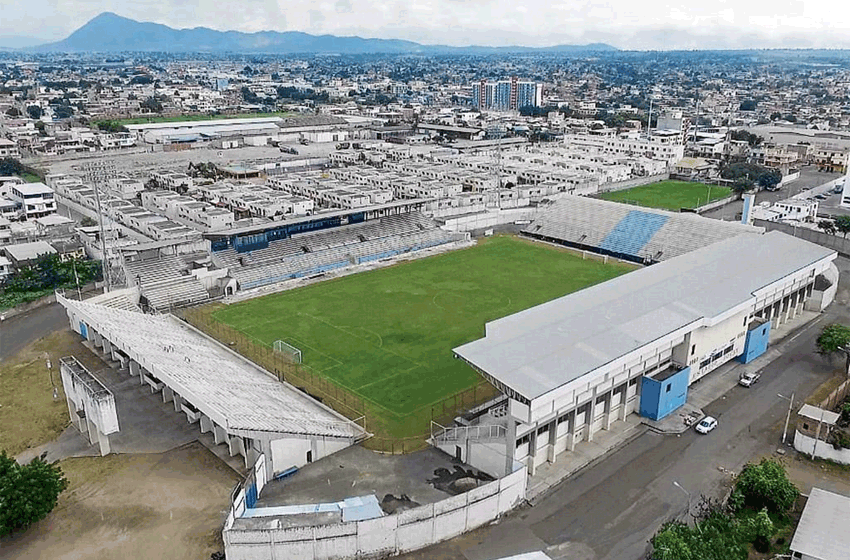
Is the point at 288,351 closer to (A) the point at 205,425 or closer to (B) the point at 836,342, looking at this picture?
(A) the point at 205,425

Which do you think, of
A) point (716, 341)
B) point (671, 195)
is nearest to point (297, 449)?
point (716, 341)

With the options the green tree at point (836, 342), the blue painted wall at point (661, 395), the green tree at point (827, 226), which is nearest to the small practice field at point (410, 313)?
the blue painted wall at point (661, 395)

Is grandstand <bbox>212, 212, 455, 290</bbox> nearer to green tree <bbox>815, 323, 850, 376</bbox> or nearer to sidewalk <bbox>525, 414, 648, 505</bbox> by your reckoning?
sidewalk <bbox>525, 414, 648, 505</bbox>

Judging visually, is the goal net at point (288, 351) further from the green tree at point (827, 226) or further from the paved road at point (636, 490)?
the green tree at point (827, 226)

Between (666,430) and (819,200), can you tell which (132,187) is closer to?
(666,430)

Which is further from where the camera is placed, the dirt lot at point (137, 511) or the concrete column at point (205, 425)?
the concrete column at point (205, 425)

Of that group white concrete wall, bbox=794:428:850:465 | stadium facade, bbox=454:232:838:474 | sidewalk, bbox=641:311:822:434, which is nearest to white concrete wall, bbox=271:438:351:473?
stadium facade, bbox=454:232:838:474
